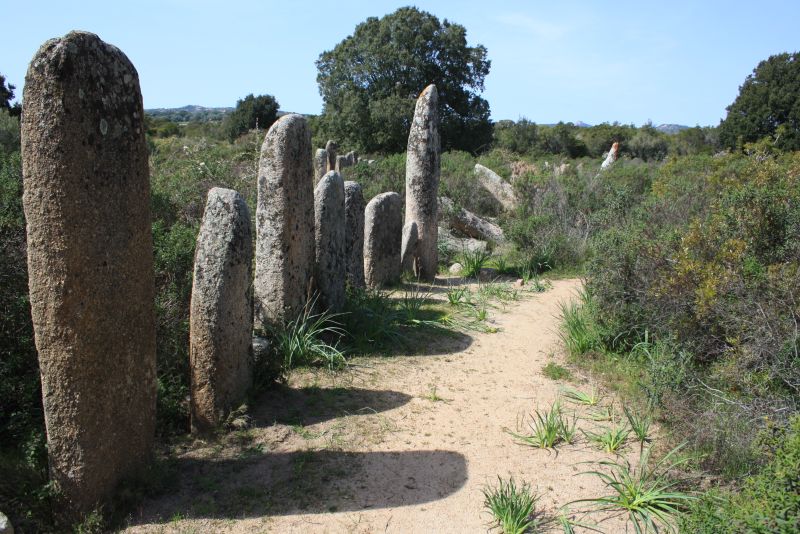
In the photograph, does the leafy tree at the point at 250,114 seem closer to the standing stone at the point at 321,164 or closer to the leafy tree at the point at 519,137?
the leafy tree at the point at 519,137

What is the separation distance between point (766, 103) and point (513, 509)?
1246 inches

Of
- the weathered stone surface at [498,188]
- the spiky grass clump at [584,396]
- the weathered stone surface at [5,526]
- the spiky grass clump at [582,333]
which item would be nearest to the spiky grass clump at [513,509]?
the spiky grass clump at [584,396]

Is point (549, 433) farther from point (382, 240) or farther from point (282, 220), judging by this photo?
point (382, 240)

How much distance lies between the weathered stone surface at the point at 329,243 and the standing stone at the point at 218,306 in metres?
2.03

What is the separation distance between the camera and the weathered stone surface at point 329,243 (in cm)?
690

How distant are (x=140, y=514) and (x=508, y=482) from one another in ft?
8.03

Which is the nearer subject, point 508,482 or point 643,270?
point 508,482

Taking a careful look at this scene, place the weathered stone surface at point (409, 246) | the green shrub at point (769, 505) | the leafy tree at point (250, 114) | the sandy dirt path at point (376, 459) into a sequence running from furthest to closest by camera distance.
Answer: the leafy tree at point (250, 114) < the weathered stone surface at point (409, 246) < the sandy dirt path at point (376, 459) < the green shrub at point (769, 505)

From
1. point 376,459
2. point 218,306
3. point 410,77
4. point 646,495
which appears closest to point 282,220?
point 218,306

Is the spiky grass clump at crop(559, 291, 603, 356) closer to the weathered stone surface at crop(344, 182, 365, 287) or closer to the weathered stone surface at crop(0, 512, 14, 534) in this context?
the weathered stone surface at crop(344, 182, 365, 287)

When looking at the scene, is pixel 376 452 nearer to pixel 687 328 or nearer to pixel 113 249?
pixel 113 249

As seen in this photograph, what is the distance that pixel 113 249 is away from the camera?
3.57 metres

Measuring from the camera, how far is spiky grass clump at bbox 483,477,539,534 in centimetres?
375

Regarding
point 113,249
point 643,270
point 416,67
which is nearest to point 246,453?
point 113,249
